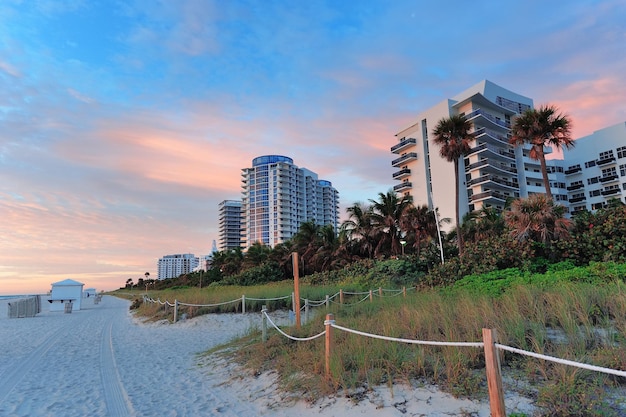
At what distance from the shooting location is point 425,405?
13.5ft

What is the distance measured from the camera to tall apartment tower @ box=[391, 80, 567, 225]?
5562 centimetres

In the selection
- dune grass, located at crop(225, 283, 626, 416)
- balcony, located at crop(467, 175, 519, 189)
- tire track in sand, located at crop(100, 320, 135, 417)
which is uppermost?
balcony, located at crop(467, 175, 519, 189)

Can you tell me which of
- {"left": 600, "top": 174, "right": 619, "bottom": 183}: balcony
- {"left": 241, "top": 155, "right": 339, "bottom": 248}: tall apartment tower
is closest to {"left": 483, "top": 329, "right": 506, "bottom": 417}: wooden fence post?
{"left": 600, "top": 174, "right": 619, "bottom": 183}: balcony

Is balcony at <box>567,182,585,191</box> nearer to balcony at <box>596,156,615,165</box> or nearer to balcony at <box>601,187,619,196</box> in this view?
balcony at <box>601,187,619,196</box>

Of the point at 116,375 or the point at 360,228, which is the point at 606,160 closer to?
the point at 360,228

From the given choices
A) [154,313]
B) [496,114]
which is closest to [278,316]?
[154,313]

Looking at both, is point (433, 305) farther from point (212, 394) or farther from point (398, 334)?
point (212, 394)

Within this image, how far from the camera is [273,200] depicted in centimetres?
11975

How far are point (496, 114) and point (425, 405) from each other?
219ft

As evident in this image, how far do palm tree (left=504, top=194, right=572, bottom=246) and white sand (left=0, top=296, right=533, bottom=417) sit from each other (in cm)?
1318

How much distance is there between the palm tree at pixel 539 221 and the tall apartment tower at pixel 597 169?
49.4 metres

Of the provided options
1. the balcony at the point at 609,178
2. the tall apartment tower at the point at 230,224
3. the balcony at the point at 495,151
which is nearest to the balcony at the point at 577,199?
the balcony at the point at 609,178

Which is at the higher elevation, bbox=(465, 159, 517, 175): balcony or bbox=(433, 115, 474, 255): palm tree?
bbox=(465, 159, 517, 175): balcony

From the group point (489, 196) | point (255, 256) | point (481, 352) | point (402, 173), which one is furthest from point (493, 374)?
point (402, 173)
